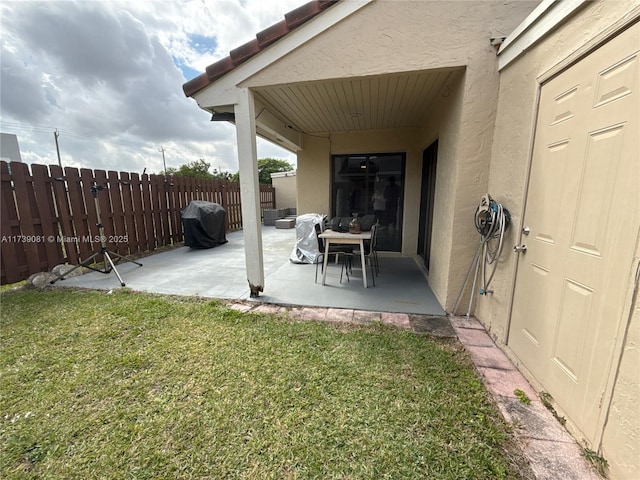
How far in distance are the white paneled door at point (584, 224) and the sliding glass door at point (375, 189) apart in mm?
3524

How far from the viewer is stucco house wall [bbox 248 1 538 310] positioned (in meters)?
2.26

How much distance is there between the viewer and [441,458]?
1.23 m

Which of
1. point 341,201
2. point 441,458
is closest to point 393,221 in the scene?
point 341,201

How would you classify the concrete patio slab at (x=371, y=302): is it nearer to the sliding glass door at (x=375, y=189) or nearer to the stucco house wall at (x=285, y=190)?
the sliding glass door at (x=375, y=189)

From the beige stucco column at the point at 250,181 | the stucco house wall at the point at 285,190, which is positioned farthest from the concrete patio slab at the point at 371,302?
the stucco house wall at the point at 285,190

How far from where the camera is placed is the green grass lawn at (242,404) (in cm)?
122

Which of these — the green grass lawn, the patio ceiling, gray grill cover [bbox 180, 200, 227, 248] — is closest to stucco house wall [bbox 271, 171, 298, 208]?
gray grill cover [bbox 180, 200, 227, 248]

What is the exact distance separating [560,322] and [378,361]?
3.97ft

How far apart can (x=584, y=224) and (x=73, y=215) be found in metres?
6.67

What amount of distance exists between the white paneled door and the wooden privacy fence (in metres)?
6.49

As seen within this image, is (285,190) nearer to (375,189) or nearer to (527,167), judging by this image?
(375,189)

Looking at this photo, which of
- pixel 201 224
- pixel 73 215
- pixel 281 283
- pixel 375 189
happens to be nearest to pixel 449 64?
pixel 375 189

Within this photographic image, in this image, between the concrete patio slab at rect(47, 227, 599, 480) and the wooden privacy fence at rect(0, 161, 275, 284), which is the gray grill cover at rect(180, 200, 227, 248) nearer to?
the concrete patio slab at rect(47, 227, 599, 480)

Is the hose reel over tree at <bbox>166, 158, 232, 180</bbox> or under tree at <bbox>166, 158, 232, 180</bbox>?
under
